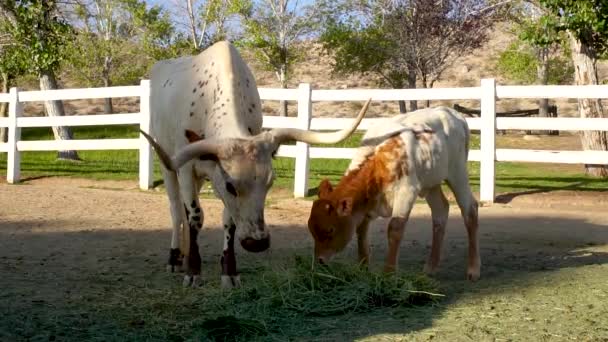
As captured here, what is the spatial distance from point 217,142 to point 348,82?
48.8 metres

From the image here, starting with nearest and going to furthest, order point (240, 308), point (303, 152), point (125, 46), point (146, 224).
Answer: point (240, 308) < point (146, 224) < point (303, 152) < point (125, 46)

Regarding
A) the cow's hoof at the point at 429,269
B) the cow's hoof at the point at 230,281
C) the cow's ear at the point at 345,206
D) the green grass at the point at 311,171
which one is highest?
the cow's ear at the point at 345,206

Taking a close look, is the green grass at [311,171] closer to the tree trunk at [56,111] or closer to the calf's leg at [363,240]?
the tree trunk at [56,111]

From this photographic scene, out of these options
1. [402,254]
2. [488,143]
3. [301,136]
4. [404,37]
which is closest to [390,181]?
[301,136]

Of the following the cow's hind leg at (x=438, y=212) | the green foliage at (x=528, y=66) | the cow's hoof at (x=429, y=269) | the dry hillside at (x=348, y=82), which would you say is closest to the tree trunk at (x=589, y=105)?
the cow's hind leg at (x=438, y=212)

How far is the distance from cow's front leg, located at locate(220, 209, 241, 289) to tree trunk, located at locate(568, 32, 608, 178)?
31.7ft

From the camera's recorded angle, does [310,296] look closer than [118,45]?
Yes

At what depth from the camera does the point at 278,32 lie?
42.1 meters

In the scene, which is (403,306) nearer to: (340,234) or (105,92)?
(340,234)

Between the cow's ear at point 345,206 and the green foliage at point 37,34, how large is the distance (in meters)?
11.3

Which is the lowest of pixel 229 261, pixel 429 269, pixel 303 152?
pixel 429 269

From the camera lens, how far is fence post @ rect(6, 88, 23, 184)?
14.7m

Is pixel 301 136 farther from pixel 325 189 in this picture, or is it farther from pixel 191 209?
pixel 191 209

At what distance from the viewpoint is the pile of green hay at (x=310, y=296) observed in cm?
527
